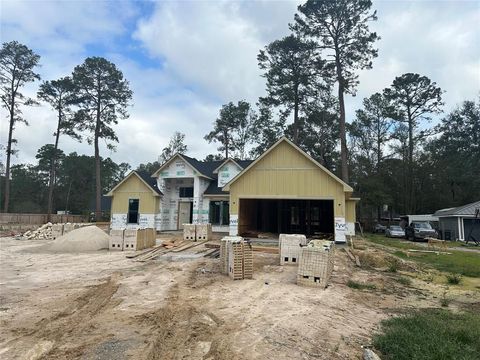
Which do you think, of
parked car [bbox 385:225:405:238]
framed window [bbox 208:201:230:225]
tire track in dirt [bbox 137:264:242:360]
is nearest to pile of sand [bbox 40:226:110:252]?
framed window [bbox 208:201:230:225]

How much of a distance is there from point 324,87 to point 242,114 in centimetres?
1638

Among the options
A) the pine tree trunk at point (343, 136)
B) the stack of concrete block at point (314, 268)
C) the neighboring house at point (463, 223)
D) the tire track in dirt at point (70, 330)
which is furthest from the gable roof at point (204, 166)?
the neighboring house at point (463, 223)

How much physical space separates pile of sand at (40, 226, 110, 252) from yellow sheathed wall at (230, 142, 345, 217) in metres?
7.54

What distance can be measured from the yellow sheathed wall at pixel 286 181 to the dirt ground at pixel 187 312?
24.7 feet

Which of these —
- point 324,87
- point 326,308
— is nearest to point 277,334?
point 326,308

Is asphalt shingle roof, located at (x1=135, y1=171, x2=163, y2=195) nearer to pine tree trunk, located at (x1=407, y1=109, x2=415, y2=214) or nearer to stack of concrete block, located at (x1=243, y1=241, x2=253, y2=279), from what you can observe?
stack of concrete block, located at (x1=243, y1=241, x2=253, y2=279)

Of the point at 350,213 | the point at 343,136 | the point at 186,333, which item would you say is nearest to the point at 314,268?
the point at 186,333

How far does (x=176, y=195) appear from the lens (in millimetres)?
27500

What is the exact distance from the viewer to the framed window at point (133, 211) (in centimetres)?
2655

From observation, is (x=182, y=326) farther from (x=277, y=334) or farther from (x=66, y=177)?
(x=66, y=177)

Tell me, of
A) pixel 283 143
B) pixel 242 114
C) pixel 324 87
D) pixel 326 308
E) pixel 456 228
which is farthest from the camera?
pixel 242 114

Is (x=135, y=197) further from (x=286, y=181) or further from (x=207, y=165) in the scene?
(x=286, y=181)

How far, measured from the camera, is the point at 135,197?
26.5m

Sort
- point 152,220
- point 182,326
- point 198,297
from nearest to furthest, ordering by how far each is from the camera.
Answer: point 182,326 → point 198,297 → point 152,220
